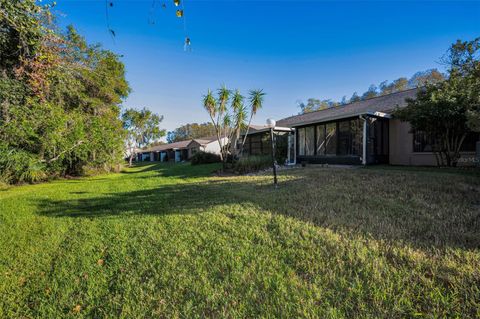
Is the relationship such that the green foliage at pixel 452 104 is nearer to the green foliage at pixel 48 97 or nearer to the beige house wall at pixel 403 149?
the beige house wall at pixel 403 149

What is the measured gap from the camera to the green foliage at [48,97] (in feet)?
17.8

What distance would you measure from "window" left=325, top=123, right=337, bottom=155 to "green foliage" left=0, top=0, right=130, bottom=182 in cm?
1214

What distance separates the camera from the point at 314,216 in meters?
4.05

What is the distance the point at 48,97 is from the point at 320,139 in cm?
1442

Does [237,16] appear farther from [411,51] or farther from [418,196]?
[411,51]

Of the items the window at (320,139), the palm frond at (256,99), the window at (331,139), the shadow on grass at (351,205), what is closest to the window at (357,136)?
the window at (331,139)

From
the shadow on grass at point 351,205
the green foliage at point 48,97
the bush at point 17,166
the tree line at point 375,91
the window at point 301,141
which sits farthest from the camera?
the tree line at point 375,91

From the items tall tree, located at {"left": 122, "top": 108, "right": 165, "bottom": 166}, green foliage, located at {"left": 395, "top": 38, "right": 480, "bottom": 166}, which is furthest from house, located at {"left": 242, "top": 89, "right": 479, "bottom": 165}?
tall tree, located at {"left": 122, "top": 108, "right": 165, "bottom": 166}

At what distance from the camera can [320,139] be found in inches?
507

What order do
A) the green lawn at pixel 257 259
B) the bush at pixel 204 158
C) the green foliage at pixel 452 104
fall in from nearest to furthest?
the green lawn at pixel 257 259, the green foliage at pixel 452 104, the bush at pixel 204 158

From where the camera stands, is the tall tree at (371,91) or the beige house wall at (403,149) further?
the tall tree at (371,91)

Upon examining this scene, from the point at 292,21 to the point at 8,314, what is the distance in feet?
42.0

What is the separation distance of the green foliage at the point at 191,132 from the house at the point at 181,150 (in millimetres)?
18692

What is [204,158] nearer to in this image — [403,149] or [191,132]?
[403,149]
